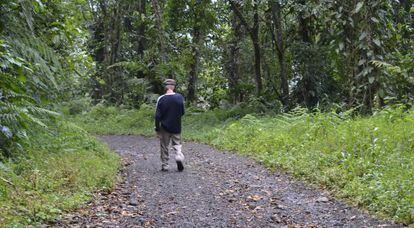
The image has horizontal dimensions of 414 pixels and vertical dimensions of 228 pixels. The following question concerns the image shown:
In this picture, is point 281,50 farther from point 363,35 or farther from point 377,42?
point 377,42

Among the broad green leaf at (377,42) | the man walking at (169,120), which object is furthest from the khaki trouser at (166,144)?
the broad green leaf at (377,42)

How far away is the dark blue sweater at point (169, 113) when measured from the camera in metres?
10.1

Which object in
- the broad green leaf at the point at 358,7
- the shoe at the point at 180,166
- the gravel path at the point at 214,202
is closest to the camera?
the gravel path at the point at 214,202

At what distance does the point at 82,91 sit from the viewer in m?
32.2

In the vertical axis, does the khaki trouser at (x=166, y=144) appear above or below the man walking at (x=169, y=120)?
below

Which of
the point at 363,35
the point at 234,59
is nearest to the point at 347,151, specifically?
the point at 363,35

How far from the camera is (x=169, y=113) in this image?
10070mm

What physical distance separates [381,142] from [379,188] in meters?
2.36

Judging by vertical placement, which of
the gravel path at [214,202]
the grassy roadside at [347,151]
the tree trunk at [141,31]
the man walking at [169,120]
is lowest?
the gravel path at [214,202]

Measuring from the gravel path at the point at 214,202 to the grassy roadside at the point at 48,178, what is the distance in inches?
9.9

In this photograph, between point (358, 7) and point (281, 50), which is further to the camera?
point (281, 50)

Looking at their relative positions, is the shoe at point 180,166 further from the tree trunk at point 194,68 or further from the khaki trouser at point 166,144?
the tree trunk at point 194,68

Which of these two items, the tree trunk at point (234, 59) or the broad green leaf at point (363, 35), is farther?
the tree trunk at point (234, 59)

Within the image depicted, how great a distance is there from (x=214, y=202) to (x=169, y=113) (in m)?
3.42
